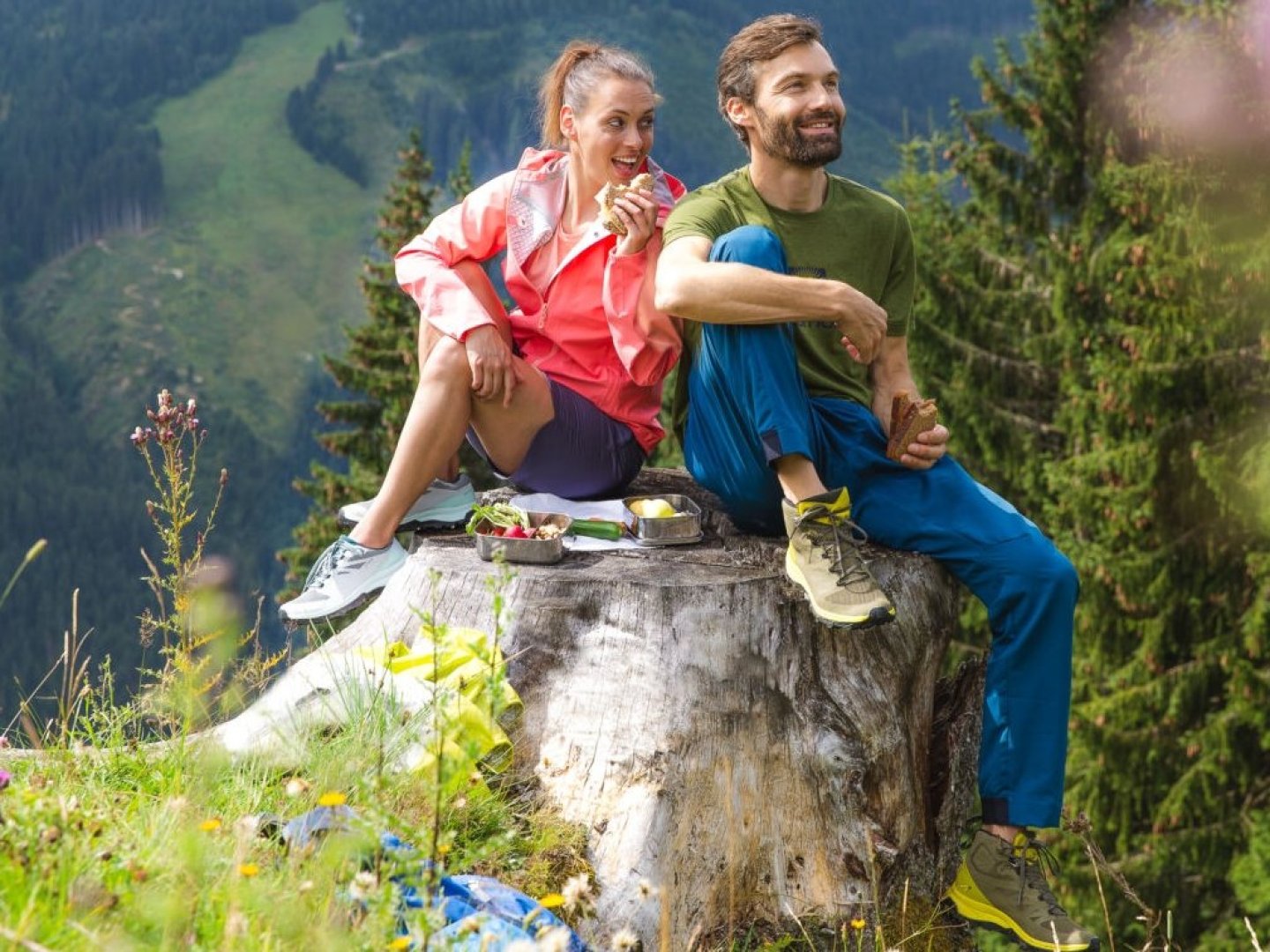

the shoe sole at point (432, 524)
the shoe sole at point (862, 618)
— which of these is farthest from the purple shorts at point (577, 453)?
the shoe sole at point (862, 618)

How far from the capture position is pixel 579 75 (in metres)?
4.40

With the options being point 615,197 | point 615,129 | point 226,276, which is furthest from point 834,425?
point 226,276

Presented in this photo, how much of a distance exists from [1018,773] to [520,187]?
2.28 metres

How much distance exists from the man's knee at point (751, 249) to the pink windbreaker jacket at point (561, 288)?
0.43 meters

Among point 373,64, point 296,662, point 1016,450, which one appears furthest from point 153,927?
point 373,64

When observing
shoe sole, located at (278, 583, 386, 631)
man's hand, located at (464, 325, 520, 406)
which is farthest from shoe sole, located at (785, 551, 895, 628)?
shoe sole, located at (278, 583, 386, 631)

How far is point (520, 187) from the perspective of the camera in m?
4.56

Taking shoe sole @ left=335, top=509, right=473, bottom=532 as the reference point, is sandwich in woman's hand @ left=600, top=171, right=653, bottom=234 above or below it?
above

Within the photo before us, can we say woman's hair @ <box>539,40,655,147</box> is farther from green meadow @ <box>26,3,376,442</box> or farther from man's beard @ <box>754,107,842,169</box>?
green meadow @ <box>26,3,376,442</box>

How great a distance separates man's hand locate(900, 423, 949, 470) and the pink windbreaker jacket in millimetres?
787

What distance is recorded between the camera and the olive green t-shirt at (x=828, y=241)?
166 inches

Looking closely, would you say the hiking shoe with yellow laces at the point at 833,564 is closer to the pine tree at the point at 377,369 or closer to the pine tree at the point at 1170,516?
the pine tree at the point at 1170,516

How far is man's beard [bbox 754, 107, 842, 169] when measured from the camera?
4094 mm

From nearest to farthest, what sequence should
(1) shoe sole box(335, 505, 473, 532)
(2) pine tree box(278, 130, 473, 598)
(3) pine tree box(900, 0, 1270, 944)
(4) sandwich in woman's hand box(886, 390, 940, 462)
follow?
(4) sandwich in woman's hand box(886, 390, 940, 462) → (1) shoe sole box(335, 505, 473, 532) → (3) pine tree box(900, 0, 1270, 944) → (2) pine tree box(278, 130, 473, 598)
